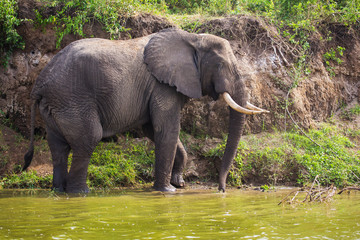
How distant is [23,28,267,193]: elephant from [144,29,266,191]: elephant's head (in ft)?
0.05

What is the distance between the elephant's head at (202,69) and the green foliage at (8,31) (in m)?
2.92

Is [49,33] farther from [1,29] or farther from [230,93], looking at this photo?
[230,93]

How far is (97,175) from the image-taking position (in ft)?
24.9

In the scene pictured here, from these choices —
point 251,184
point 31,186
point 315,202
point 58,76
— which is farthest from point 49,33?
point 315,202

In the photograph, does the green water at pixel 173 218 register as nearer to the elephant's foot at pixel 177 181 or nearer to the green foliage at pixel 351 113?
the elephant's foot at pixel 177 181

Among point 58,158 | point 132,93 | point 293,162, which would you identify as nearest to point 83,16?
point 132,93

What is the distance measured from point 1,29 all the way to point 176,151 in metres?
4.26

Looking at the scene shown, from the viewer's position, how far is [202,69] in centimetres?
766

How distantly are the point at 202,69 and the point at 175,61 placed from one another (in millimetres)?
499

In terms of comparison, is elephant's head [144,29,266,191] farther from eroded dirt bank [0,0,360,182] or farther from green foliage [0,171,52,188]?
green foliage [0,171,52,188]

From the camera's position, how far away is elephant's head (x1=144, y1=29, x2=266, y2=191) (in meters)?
7.38

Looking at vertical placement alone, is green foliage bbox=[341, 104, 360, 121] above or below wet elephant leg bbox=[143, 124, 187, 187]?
above

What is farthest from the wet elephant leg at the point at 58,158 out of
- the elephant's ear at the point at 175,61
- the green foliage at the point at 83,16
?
the green foliage at the point at 83,16

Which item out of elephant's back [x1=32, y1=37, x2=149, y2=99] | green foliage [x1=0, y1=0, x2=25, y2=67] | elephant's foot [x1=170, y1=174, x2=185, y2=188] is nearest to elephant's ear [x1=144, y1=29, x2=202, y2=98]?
elephant's back [x1=32, y1=37, x2=149, y2=99]
